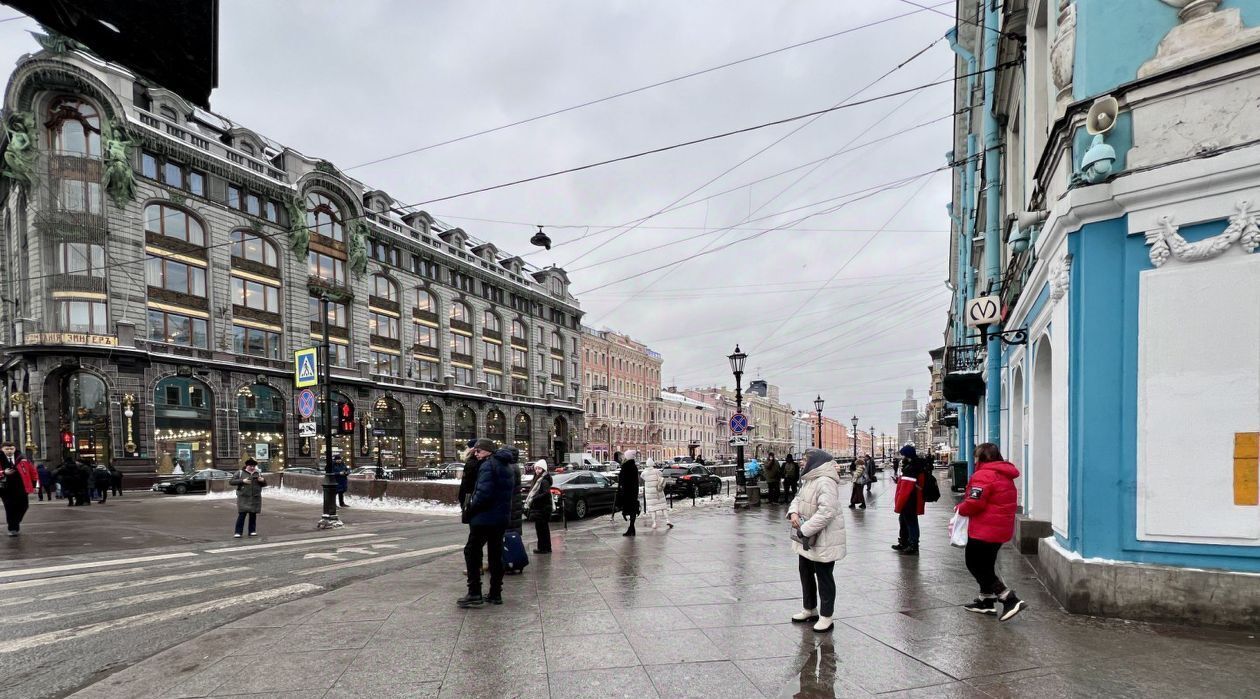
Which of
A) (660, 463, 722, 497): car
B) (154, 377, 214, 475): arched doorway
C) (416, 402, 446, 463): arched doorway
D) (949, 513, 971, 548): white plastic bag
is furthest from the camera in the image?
(416, 402, 446, 463): arched doorway

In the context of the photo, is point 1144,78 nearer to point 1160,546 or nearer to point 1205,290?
point 1205,290

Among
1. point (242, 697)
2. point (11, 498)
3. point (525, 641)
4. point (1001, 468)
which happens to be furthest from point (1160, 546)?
point (11, 498)

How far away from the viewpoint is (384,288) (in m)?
56.0

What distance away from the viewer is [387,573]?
921 centimetres

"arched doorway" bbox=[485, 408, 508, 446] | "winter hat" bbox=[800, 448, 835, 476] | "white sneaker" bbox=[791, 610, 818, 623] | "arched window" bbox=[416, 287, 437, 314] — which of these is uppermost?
"arched window" bbox=[416, 287, 437, 314]

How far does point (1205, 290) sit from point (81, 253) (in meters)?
46.2

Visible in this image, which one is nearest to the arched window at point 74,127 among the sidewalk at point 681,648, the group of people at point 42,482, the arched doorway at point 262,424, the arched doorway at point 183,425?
the arched doorway at point 183,425

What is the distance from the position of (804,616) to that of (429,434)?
57.1 metres

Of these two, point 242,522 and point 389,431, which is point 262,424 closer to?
point 389,431

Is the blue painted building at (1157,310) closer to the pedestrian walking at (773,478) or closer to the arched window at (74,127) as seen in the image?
the pedestrian walking at (773,478)

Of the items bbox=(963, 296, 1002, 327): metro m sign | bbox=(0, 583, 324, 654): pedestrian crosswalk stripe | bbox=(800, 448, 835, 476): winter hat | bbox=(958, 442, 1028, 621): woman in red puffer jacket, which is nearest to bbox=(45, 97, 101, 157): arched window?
bbox=(0, 583, 324, 654): pedestrian crosswalk stripe

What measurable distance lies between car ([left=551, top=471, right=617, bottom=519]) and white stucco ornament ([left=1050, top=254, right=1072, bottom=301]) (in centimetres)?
1311

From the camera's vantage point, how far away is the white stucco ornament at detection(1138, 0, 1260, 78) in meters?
5.82

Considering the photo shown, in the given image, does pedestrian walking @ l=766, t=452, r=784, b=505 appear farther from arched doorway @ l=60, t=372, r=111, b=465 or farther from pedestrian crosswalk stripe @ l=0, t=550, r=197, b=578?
arched doorway @ l=60, t=372, r=111, b=465
